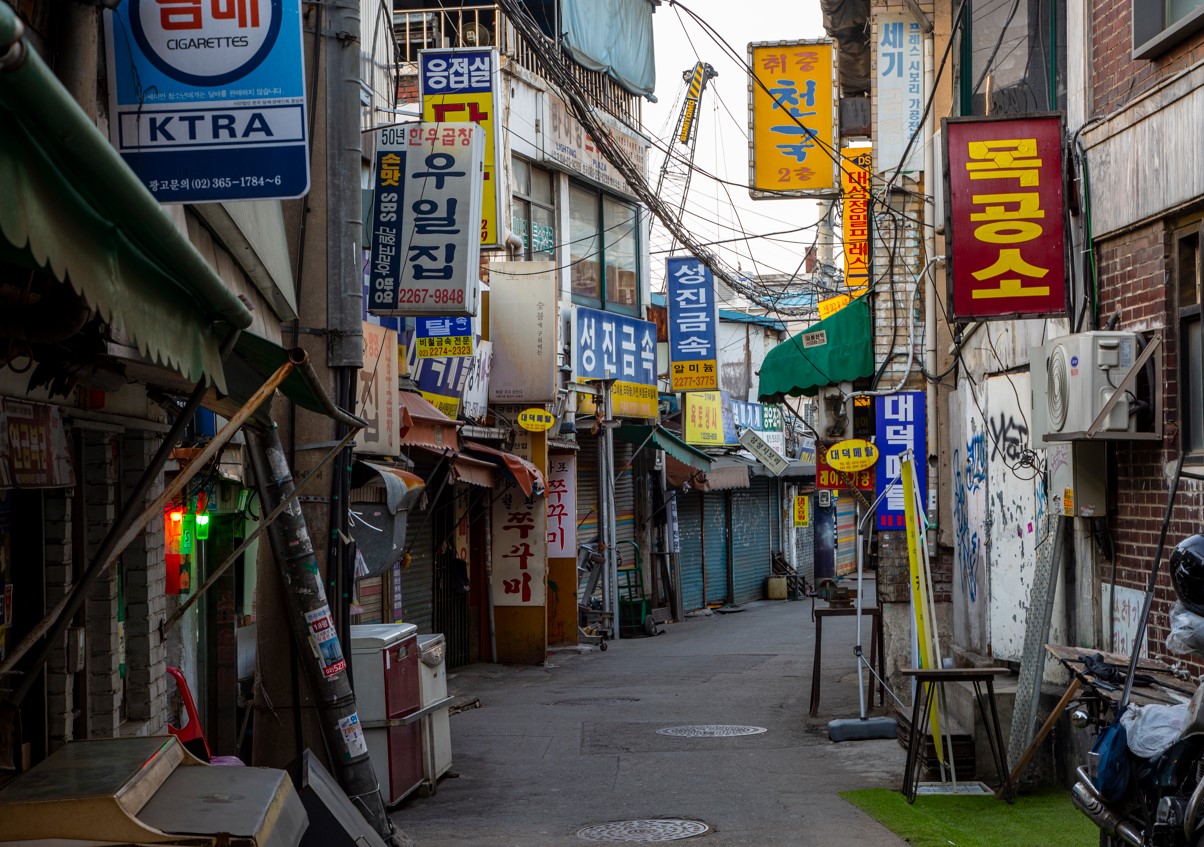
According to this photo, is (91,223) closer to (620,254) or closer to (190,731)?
(190,731)

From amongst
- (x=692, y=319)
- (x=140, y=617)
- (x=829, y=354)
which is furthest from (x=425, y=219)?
(x=692, y=319)

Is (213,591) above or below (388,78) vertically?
below

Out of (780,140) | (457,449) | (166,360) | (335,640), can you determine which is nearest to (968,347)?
(780,140)

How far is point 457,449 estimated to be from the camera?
17.8 meters

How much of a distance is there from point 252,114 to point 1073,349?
5764 millimetres

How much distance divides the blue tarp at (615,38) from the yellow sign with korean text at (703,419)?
7.59 m

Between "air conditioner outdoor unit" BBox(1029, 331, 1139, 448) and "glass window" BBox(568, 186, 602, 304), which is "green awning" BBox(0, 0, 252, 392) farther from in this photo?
"glass window" BBox(568, 186, 602, 304)

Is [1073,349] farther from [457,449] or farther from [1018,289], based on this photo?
[457,449]

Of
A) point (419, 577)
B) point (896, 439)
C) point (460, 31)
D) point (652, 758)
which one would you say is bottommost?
point (652, 758)

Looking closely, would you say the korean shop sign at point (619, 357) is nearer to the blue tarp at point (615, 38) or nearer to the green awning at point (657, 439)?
the green awning at point (657, 439)

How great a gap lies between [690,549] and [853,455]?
58.0 feet

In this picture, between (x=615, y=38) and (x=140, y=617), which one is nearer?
(x=140, y=617)

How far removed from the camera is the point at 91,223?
2.89 meters

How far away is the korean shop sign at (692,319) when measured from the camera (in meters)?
26.3
